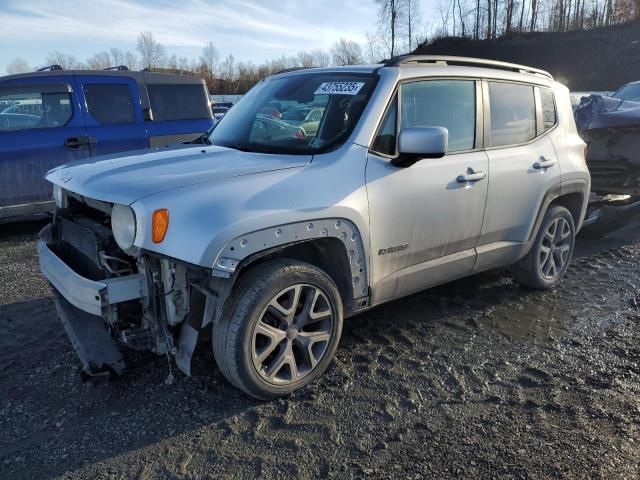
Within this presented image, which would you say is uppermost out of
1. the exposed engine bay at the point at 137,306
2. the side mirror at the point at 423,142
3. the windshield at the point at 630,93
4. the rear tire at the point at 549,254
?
the side mirror at the point at 423,142

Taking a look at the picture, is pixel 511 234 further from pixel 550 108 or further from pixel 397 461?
pixel 397 461

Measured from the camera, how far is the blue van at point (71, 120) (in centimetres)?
650

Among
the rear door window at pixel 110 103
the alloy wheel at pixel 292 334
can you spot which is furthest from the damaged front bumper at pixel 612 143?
the rear door window at pixel 110 103

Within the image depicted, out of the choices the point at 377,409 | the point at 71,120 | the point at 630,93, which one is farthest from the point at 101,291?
the point at 630,93

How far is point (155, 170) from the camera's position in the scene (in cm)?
304

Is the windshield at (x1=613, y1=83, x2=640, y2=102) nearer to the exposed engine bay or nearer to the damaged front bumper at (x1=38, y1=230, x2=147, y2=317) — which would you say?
the exposed engine bay

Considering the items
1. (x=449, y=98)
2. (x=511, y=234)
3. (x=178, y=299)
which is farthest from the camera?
(x=511, y=234)

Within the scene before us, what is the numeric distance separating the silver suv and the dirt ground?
0.27 meters

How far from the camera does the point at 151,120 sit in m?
7.56

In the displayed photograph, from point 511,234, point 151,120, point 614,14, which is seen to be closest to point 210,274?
point 511,234

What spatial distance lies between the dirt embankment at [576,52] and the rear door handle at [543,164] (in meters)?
32.1

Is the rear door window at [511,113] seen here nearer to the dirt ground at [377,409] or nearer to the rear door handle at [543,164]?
the rear door handle at [543,164]

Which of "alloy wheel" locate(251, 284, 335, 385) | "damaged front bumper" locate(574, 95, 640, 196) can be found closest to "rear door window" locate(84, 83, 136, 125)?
"alloy wheel" locate(251, 284, 335, 385)

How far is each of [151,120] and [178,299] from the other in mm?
5435
